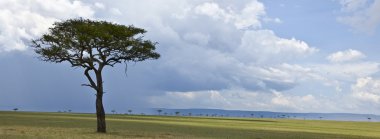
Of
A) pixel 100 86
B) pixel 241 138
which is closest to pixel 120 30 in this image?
pixel 100 86

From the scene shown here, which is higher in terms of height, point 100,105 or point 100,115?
point 100,105

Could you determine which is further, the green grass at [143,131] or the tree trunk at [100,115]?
the tree trunk at [100,115]

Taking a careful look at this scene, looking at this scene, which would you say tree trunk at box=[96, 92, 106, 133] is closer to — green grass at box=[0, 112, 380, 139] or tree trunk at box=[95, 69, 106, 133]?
tree trunk at box=[95, 69, 106, 133]

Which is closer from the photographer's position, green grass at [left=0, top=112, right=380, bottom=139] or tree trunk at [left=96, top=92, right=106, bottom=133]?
A: green grass at [left=0, top=112, right=380, bottom=139]

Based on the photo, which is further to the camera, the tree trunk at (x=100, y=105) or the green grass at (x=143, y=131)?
the tree trunk at (x=100, y=105)

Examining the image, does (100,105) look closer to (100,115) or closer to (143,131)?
(100,115)

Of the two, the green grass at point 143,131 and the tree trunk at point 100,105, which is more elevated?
the tree trunk at point 100,105

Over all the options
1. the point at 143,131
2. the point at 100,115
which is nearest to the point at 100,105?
the point at 100,115

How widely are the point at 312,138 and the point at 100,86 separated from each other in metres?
21.6

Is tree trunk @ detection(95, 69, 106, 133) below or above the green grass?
above

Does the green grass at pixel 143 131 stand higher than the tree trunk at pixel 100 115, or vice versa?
the tree trunk at pixel 100 115

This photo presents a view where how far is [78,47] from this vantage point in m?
48.0

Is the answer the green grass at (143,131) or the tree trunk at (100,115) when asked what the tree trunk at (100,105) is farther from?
the green grass at (143,131)

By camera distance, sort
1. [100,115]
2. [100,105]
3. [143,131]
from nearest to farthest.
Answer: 1. [100,115]
2. [100,105]
3. [143,131]
